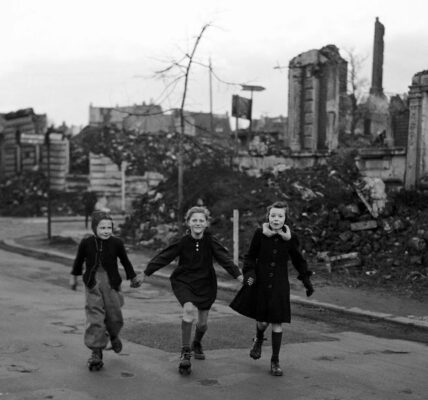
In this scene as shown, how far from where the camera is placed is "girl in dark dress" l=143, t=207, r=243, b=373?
20.4 feet

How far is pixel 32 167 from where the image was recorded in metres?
43.1

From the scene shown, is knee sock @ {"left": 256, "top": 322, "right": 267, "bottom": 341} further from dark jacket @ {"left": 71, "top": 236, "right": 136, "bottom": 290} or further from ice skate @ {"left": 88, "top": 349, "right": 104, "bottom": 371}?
ice skate @ {"left": 88, "top": 349, "right": 104, "bottom": 371}

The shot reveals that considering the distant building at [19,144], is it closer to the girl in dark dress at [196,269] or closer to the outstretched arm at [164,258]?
the outstretched arm at [164,258]

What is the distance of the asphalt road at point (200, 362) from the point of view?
5277 mm

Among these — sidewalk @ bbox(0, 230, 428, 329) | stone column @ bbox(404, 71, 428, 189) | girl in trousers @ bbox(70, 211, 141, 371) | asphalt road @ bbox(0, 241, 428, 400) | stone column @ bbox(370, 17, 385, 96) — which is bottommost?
sidewalk @ bbox(0, 230, 428, 329)

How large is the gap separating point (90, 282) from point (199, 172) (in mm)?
15126

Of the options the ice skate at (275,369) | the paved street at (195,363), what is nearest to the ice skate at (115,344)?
the paved street at (195,363)

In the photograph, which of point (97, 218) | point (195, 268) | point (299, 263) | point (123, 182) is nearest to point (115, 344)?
point (195, 268)

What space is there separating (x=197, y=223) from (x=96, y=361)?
1605 millimetres

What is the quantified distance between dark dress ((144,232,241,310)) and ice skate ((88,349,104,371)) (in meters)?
0.91

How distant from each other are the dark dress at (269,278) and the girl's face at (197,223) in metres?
0.53

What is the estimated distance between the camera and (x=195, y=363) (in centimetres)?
621

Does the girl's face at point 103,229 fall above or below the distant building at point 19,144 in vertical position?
below

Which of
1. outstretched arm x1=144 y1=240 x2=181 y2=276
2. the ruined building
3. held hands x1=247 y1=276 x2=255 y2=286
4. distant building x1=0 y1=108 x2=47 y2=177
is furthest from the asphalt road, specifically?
distant building x1=0 y1=108 x2=47 y2=177
